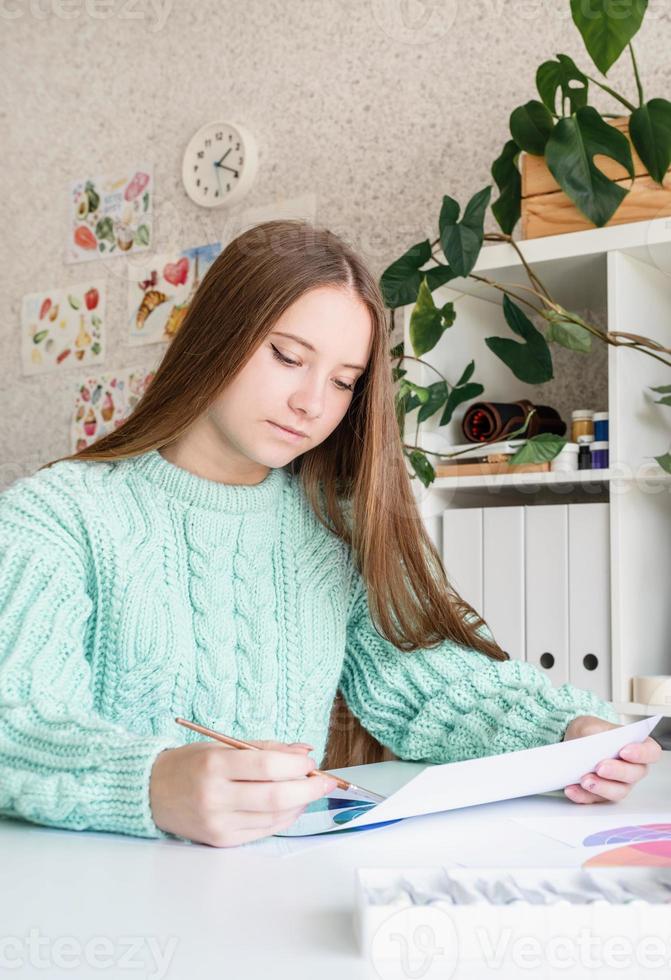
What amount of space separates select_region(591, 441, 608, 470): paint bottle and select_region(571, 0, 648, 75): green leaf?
20.4 inches

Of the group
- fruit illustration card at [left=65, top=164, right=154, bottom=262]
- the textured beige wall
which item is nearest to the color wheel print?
the textured beige wall

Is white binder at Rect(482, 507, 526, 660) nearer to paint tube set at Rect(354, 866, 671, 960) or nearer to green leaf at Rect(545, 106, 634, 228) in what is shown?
green leaf at Rect(545, 106, 634, 228)

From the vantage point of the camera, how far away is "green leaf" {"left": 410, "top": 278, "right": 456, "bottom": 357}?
1.58 metres

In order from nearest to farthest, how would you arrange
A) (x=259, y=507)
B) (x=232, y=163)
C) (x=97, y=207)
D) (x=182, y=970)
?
(x=182, y=970) → (x=259, y=507) → (x=232, y=163) → (x=97, y=207)

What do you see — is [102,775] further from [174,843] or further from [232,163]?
[232,163]

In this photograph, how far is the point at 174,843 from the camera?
2.45 feet

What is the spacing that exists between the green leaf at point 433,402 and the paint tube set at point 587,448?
0.67 ft

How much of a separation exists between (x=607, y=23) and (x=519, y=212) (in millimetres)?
342

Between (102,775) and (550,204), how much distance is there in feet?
3.76

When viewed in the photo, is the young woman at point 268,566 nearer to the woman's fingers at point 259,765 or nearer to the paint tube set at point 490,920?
the woman's fingers at point 259,765

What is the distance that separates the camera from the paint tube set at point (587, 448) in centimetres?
Answer: 151

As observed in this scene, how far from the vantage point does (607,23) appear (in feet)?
4.61

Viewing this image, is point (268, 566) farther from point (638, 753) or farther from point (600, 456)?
point (600, 456)

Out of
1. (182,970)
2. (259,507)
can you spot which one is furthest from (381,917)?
(259,507)
